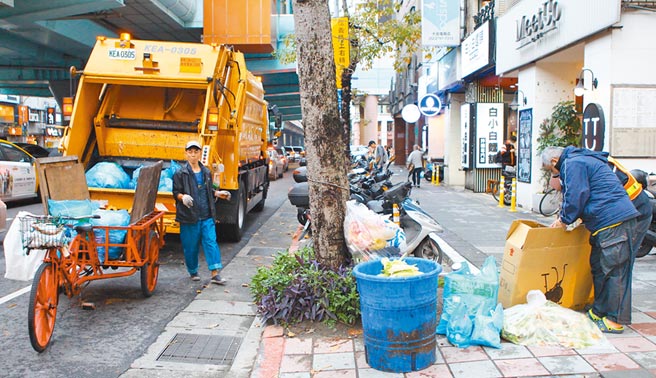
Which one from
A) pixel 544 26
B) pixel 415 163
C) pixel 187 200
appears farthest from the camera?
pixel 415 163

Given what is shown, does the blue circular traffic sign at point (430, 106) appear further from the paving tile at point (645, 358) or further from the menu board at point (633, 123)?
the paving tile at point (645, 358)

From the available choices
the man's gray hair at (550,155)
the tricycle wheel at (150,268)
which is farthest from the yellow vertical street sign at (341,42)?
the man's gray hair at (550,155)

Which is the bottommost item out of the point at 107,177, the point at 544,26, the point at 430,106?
the point at 107,177

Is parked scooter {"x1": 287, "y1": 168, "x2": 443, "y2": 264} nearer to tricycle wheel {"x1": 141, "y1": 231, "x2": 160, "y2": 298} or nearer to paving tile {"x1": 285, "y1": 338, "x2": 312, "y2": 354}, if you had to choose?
paving tile {"x1": 285, "y1": 338, "x2": 312, "y2": 354}

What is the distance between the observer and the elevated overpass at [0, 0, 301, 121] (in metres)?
16.6

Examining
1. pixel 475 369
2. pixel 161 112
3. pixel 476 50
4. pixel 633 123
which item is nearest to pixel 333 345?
pixel 475 369

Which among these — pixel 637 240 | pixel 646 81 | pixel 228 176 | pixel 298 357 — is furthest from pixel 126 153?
pixel 646 81

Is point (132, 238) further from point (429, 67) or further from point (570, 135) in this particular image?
point (429, 67)

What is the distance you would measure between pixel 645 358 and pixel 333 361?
2333mm

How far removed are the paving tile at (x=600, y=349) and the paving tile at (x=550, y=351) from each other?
0.25 ft

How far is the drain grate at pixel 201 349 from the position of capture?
4.74 meters

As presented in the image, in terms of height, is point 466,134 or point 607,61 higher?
point 607,61

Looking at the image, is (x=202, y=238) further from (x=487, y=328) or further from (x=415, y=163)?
(x=415, y=163)

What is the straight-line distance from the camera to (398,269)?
4277 millimetres
